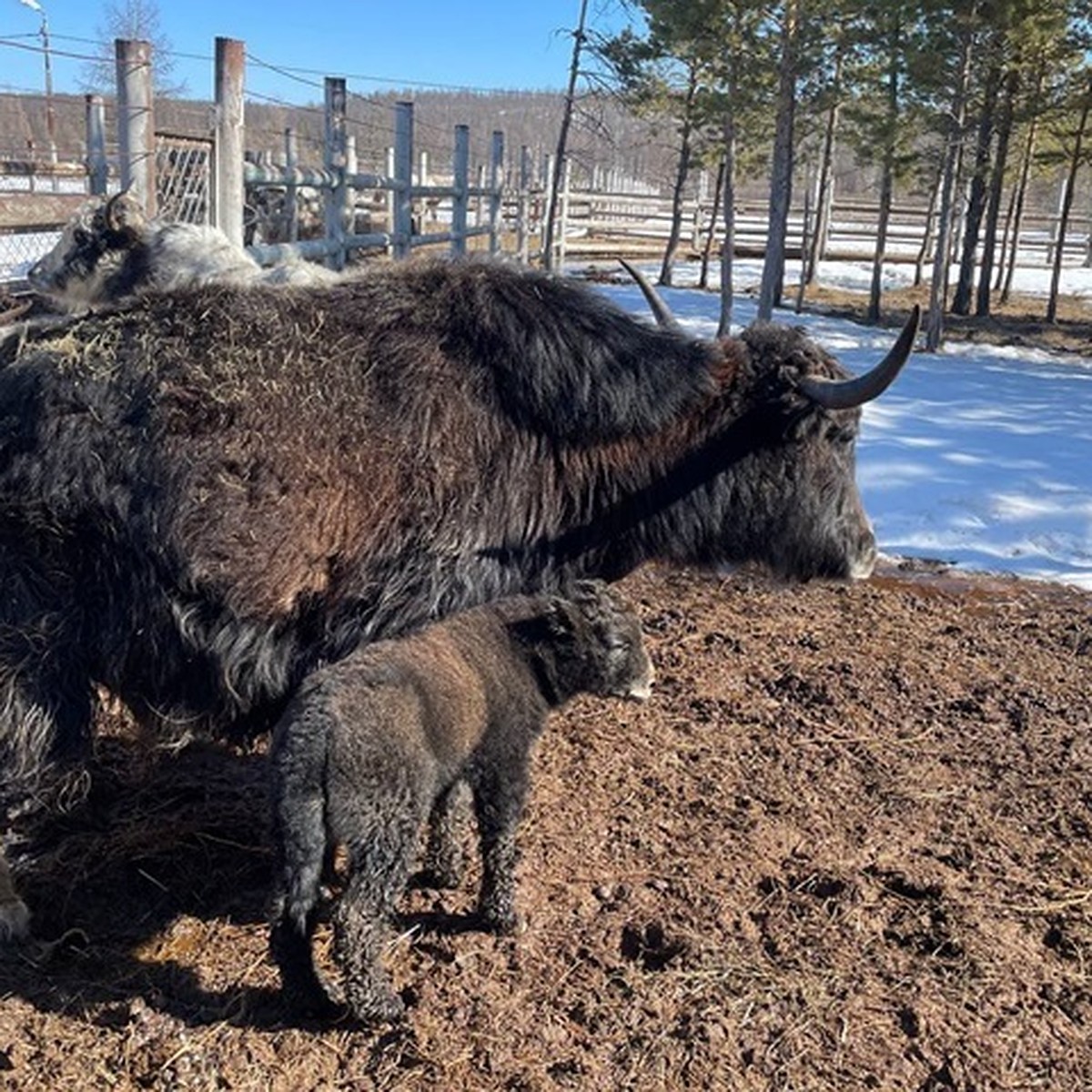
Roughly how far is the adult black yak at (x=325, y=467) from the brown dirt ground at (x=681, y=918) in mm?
528

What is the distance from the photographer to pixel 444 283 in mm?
3674

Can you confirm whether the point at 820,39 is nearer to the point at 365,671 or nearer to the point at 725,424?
the point at 725,424

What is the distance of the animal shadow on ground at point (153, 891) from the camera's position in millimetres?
2955

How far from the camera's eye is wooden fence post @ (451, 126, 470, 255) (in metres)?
16.8

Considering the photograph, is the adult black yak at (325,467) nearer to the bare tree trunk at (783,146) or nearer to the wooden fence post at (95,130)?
the wooden fence post at (95,130)

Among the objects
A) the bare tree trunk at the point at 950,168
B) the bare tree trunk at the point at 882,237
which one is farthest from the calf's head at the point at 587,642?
the bare tree trunk at the point at 882,237

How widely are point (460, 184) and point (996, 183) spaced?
1149cm

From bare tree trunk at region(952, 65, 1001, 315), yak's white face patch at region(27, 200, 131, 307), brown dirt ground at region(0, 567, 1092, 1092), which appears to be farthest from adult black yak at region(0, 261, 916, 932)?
bare tree trunk at region(952, 65, 1001, 315)

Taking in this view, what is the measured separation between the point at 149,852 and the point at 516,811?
1.29 m

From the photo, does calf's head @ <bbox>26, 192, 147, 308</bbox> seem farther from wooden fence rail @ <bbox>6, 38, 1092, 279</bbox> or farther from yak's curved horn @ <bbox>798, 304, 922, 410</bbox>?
yak's curved horn @ <bbox>798, 304, 922, 410</bbox>

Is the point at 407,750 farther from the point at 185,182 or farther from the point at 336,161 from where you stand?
the point at 336,161

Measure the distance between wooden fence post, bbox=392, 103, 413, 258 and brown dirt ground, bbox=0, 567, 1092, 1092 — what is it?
10.1 m

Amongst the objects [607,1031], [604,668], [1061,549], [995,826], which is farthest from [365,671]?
[1061,549]

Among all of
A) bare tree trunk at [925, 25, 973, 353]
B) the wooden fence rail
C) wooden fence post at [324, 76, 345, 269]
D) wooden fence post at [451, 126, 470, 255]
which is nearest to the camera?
the wooden fence rail
